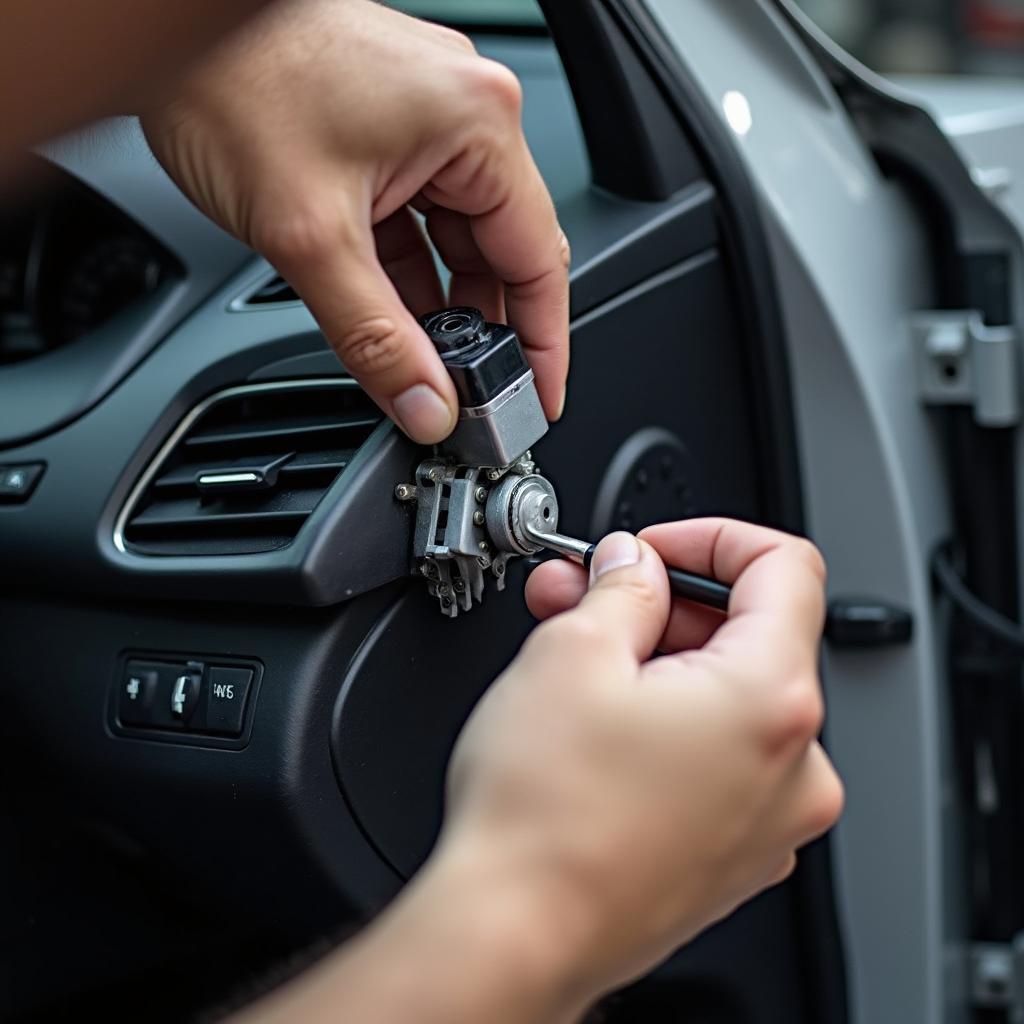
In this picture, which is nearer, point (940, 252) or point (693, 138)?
point (693, 138)

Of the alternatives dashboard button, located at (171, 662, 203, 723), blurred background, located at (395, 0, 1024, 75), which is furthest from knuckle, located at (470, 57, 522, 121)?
blurred background, located at (395, 0, 1024, 75)

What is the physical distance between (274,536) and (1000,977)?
1.06 metres

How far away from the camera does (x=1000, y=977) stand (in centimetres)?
162

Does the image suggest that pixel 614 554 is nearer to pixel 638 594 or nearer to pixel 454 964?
pixel 638 594

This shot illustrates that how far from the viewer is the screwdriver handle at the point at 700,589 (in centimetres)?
81

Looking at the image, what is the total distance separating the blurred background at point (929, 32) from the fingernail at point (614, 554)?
6723 millimetres

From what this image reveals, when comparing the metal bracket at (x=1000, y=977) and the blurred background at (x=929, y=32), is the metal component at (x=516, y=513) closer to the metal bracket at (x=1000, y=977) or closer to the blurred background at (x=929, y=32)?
the metal bracket at (x=1000, y=977)

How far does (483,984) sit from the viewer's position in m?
0.56

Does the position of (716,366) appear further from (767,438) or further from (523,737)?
(523,737)

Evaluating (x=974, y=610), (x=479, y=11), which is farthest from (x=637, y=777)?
(x=479, y=11)

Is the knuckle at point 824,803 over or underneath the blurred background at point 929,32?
over

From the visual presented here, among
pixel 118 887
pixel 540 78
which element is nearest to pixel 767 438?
pixel 540 78

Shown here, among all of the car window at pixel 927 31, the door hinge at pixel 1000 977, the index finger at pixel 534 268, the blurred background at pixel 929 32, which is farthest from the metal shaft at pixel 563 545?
the car window at pixel 927 31

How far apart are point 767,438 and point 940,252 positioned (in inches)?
12.7
